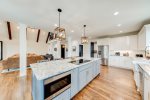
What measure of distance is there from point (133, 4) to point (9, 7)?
3.67 meters

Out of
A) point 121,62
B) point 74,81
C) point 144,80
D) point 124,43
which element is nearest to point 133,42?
point 124,43

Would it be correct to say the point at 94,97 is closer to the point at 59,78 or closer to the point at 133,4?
the point at 59,78

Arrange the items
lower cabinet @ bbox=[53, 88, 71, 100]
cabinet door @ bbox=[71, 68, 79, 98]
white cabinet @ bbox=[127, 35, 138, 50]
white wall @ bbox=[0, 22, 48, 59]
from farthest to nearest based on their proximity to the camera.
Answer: white wall @ bbox=[0, 22, 48, 59] → white cabinet @ bbox=[127, 35, 138, 50] → cabinet door @ bbox=[71, 68, 79, 98] → lower cabinet @ bbox=[53, 88, 71, 100]

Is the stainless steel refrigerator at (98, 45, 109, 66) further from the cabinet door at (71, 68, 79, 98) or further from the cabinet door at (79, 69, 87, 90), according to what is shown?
the cabinet door at (71, 68, 79, 98)

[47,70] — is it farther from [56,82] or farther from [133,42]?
[133,42]

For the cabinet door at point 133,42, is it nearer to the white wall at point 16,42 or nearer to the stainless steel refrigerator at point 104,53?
the stainless steel refrigerator at point 104,53

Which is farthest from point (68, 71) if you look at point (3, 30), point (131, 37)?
point (3, 30)

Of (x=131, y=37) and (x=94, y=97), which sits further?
(x=131, y=37)

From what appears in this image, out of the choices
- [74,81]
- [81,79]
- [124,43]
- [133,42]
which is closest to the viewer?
[74,81]

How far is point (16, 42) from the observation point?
9039mm

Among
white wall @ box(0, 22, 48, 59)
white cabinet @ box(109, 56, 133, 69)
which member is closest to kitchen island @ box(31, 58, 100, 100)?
white cabinet @ box(109, 56, 133, 69)

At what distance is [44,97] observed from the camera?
1.44 meters

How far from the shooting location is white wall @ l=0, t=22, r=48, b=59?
24.6 ft

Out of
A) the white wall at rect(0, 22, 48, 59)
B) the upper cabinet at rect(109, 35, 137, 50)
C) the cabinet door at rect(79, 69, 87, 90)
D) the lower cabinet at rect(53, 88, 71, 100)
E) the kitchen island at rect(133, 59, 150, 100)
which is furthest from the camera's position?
the white wall at rect(0, 22, 48, 59)
